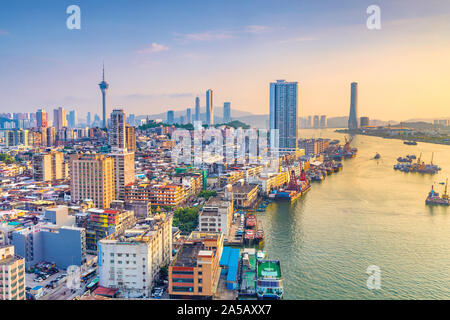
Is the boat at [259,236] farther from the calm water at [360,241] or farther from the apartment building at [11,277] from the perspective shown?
the apartment building at [11,277]

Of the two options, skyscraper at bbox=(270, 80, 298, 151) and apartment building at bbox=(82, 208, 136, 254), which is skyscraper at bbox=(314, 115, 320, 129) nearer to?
skyscraper at bbox=(270, 80, 298, 151)

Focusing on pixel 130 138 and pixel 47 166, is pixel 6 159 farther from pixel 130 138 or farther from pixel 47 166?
pixel 130 138

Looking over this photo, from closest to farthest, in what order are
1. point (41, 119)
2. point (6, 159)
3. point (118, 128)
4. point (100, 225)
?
1. point (100, 225)
2. point (118, 128)
3. point (6, 159)
4. point (41, 119)

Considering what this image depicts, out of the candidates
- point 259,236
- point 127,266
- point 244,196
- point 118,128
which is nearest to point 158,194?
point 244,196

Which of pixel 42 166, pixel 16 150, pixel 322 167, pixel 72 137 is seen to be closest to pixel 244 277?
pixel 42 166
